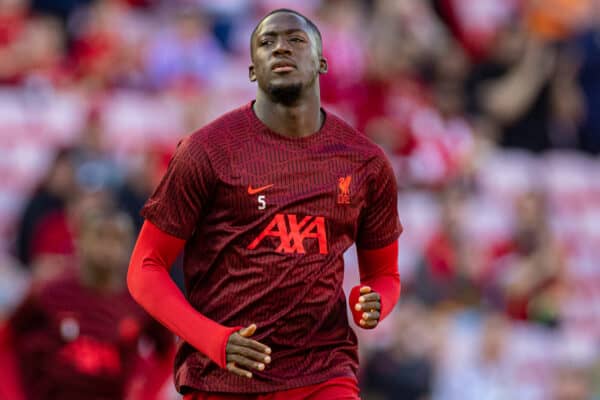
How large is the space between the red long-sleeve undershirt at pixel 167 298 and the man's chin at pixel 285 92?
60 centimetres

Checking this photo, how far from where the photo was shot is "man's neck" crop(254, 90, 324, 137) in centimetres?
450

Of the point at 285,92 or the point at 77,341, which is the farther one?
the point at 77,341

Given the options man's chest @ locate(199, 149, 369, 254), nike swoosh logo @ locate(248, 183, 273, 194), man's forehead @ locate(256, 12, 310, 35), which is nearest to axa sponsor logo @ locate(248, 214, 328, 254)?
man's chest @ locate(199, 149, 369, 254)

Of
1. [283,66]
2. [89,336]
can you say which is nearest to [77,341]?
[89,336]

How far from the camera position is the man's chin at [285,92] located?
174 inches

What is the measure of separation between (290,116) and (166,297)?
769 mm

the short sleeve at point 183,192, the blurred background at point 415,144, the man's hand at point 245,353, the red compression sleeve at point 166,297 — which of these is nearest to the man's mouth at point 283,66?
the short sleeve at point 183,192

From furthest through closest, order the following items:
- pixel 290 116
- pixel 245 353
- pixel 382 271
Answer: pixel 382 271, pixel 290 116, pixel 245 353

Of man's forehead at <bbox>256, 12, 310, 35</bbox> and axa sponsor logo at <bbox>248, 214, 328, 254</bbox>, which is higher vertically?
man's forehead at <bbox>256, 12, 310, 35</bbox>

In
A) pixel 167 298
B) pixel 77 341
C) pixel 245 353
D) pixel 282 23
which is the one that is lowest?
pixel 77 341

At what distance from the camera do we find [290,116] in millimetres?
4496

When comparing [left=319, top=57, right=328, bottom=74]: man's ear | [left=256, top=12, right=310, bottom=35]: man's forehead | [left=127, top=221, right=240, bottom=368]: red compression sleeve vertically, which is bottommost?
[left=127, top=221, right=240, bottom=368]: red compression sleeve

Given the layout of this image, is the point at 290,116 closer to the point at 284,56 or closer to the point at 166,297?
the point at 284,56

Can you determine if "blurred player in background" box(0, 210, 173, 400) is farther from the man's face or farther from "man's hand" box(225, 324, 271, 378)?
"man's hand" box(225, 324, 271, 378)
